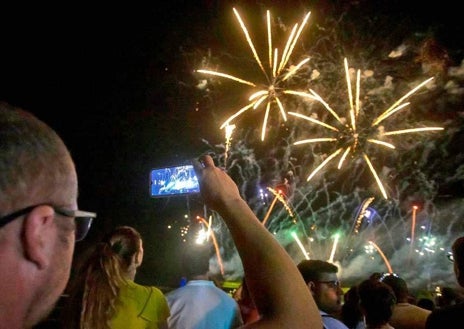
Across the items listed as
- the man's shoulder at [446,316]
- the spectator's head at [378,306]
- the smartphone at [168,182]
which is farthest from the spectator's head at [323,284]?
the smartphone at [168,182]

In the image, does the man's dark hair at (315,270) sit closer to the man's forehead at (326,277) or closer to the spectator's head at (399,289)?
the man's forehead at (326,277)

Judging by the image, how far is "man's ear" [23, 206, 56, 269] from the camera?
44.1 inches

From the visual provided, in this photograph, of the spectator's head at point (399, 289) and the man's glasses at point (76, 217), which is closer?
the man's glasses at point (76, 217)

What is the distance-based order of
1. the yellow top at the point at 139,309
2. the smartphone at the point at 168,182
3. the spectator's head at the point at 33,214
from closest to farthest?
1. the spectator's head at the point at 33,214
2. the yellow top at the point at 139,309
3. the smartphone at the point at 168,182

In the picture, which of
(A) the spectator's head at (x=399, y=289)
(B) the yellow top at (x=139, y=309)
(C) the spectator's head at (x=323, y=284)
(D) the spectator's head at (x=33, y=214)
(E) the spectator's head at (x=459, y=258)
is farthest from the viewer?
(A) the spectator's head at (x=399, y=289)

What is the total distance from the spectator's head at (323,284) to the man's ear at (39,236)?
3439 millimetres

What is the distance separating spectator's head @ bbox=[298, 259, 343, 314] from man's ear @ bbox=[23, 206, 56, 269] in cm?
344

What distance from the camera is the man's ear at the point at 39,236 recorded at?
1.12m

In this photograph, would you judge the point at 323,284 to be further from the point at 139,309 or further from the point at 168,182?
the point at 168,182

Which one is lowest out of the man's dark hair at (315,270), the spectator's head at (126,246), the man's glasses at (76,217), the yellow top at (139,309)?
the yellow top at (139,309)

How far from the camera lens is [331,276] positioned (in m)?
4.44

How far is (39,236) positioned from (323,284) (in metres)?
3.58

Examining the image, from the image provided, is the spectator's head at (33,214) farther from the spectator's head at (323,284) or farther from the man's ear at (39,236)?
the spectator's head at (323,284)

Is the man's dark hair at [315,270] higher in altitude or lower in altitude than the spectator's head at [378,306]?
higher
